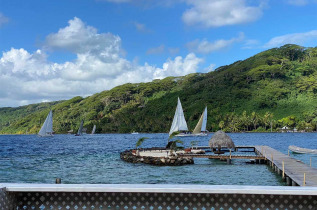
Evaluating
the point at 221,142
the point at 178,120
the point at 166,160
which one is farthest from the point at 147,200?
the point at 178,120

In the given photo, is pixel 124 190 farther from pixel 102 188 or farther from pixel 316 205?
pixel 316 205

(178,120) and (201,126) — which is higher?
(178,120)

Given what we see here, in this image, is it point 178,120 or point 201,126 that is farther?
point 201,126

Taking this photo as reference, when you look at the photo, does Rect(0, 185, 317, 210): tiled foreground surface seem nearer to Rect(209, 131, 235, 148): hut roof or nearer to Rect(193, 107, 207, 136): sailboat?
Rect(209, 131, 235, 148): hut roof

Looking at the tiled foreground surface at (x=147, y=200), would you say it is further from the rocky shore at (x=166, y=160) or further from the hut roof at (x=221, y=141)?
the hut roof at (x=221, y=141)

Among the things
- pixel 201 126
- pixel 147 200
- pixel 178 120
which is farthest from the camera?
pixel 201 126

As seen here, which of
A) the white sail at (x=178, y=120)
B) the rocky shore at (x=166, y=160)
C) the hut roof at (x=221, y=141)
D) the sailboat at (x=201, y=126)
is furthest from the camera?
the sailboat at (x=201, y=126)

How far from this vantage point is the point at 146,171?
34.2m

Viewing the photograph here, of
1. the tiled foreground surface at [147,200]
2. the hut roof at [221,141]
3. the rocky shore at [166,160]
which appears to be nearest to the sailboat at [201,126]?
the hut roof at [221,141]

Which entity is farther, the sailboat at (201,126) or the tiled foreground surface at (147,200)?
the sailboat at (201,126)

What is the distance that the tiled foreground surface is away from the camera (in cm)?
543

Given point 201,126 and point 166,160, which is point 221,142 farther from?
point 201,126

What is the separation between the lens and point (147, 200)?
5590mm

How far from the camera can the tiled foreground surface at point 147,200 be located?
5.43m
